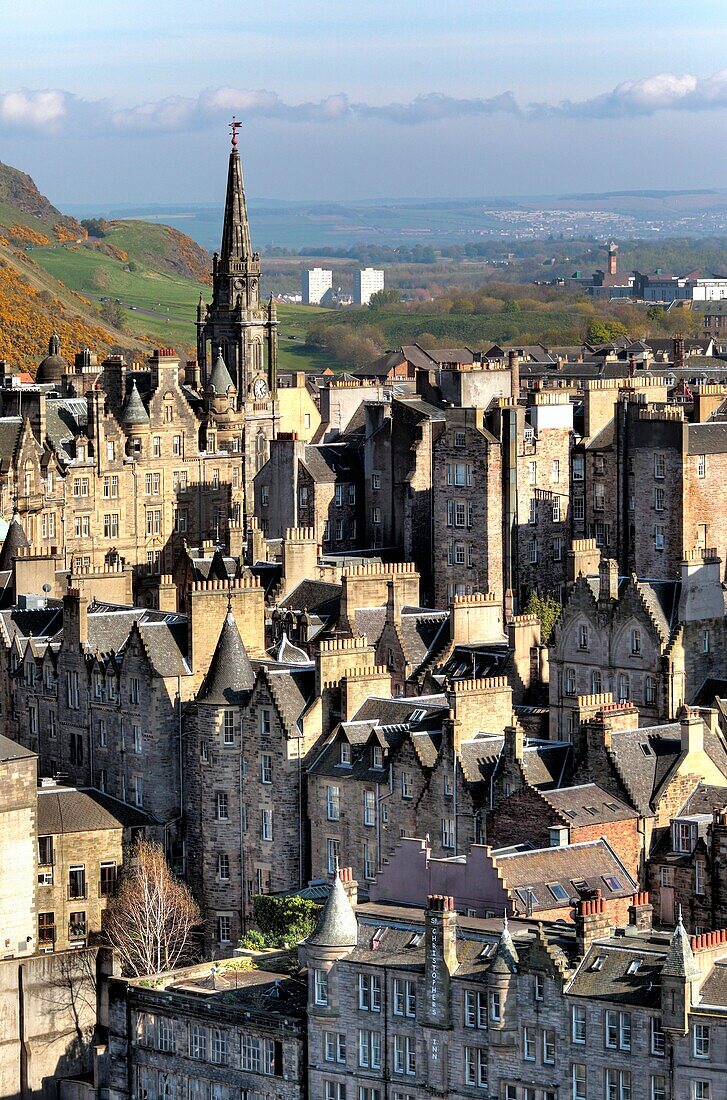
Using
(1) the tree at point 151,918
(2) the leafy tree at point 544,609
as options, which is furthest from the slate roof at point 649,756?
(2) the leafy tree at point 544,609

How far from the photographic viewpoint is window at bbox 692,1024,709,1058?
69688 millimetres

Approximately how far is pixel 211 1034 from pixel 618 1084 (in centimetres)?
1396

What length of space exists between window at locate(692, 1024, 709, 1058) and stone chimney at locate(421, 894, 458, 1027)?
7.38m

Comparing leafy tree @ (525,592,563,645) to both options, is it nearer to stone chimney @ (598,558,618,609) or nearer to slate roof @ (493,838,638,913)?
stone chimney @ (598,558,618,609)

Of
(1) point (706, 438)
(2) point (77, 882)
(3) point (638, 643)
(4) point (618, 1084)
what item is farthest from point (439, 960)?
(1) point (706, 438)

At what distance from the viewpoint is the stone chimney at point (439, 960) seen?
244 ft

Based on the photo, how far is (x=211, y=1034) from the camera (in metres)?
80.8

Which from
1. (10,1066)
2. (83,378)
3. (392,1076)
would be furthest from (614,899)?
(83,378)

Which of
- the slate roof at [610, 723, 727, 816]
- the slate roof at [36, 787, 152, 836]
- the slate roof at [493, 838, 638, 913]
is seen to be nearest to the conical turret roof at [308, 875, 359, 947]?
the slate roof at [493, 838, 638, 913]

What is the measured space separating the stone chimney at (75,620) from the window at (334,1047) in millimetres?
31202

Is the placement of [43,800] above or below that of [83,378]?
below

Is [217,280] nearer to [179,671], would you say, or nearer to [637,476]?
[637,476]

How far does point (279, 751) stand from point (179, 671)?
26.2 feet

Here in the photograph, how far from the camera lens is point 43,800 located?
99938 millimetres
